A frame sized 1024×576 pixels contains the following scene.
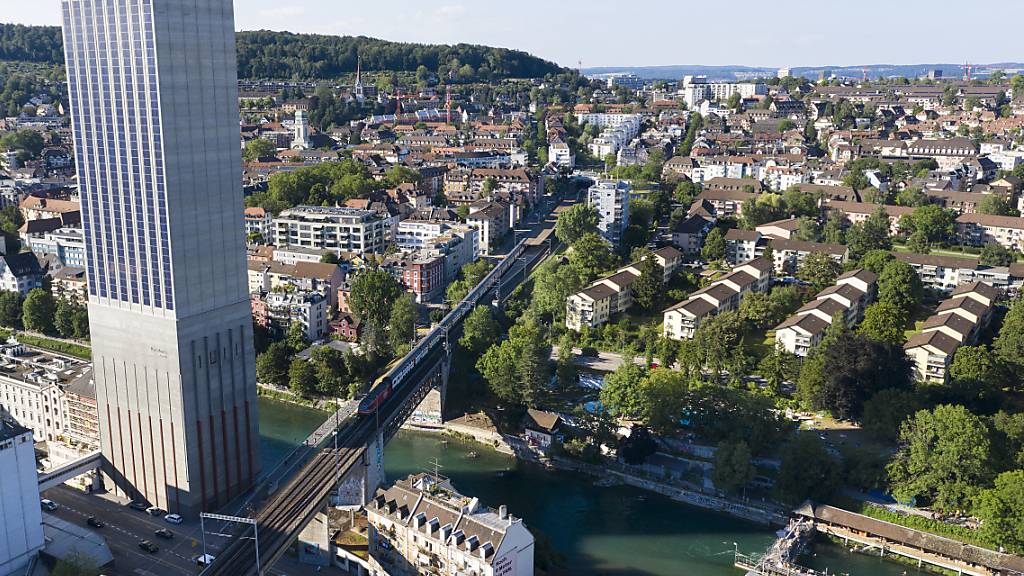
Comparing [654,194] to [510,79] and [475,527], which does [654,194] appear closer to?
[475,527]

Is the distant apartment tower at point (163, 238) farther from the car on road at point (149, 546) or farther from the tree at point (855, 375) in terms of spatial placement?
the tree at point (855, 375)

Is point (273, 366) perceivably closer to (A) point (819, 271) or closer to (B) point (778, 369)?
(B) point (778, 369)

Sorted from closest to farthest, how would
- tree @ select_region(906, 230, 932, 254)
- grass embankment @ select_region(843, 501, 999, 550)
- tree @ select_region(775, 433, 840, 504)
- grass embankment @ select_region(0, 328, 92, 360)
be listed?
1. grass embankment @ select_region(843, 501, 999, 550)
2. tree @ select_region(775, 433, 840, 504)
3. grass embankment @ select_region(0, 328, 92, 360)
4. tree @ select_region(906, 230, 932, 254)

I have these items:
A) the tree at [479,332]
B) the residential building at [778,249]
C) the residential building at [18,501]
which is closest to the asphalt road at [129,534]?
the residential building at [18,501]

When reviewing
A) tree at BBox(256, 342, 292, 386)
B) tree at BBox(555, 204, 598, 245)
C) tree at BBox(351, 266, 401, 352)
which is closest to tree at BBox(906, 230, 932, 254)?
tree at BBox(555, 204, 598, 245)

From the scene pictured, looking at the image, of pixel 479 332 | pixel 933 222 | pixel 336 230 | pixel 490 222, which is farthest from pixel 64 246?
pixel 933 222

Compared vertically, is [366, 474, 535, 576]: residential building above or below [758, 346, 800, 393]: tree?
below

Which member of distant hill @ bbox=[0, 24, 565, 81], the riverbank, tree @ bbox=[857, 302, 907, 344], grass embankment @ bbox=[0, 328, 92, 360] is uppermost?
distant hill @ bbox=[0, 24, 565, 81]

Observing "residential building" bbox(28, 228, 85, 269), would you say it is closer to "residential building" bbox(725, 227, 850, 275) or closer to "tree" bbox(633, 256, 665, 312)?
"tree" bbox(633, 256, 665, 312)
